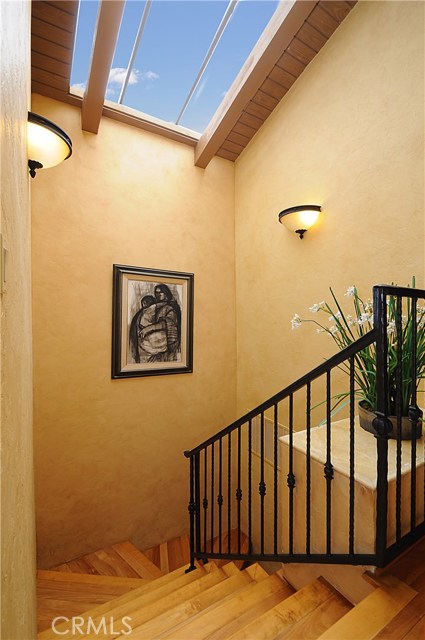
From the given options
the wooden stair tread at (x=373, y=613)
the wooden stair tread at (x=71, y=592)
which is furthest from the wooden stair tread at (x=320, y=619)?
the wooden stair tread at (x=71, y=592)

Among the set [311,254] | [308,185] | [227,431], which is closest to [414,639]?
[227,431]

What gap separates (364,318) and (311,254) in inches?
50.3

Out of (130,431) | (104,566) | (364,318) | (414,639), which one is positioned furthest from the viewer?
(130,431)

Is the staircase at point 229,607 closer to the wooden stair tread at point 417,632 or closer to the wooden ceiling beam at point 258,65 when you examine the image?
the wooden stair tread at point 417,632

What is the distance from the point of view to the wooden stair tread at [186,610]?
148cm

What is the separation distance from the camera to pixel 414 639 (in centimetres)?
102

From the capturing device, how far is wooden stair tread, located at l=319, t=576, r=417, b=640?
42.1 inches

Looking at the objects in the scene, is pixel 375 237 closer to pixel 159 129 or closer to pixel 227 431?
pixel 227 431

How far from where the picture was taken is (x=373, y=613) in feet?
3.68

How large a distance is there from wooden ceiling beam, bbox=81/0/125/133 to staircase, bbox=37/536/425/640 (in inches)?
134

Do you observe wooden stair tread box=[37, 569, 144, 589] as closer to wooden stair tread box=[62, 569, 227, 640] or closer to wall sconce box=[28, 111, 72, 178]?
wooden stair tread box=[62, 569, 227, 640]

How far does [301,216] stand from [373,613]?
8.02ft

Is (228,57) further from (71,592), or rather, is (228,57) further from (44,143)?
(71,592)

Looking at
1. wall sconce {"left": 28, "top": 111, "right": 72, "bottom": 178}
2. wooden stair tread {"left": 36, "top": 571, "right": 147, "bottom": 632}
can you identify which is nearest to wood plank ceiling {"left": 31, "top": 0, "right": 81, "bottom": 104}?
wall sconce {"left": 28, "top": 111, "right": 72, "bottom": 178}
